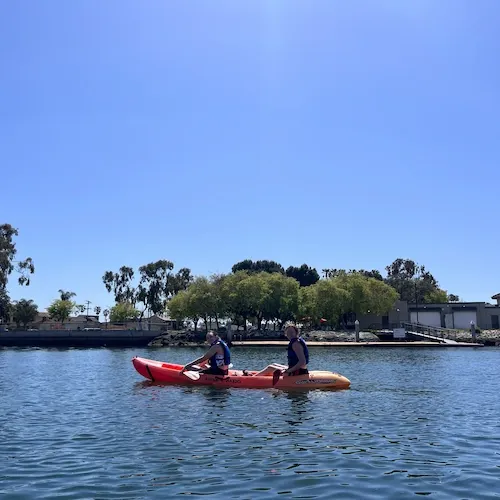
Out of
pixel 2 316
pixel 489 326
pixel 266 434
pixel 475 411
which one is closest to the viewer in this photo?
pixel 266 434

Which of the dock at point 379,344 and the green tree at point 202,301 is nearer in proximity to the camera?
the dock at point 379,344

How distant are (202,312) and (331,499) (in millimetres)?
74224

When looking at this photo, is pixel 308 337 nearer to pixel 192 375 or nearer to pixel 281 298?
pixel 281 298

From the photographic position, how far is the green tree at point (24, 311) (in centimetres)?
10350

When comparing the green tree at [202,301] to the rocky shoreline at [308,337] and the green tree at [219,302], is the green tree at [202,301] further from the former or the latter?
the rocky shoreline at [308,337]

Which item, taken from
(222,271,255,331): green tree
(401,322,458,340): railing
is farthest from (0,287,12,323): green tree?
(401,322,458,340): railing

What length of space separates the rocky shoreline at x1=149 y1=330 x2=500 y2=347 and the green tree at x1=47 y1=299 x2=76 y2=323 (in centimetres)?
4190

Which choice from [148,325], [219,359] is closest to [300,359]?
[219,359]

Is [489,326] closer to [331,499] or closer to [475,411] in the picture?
[475,411]

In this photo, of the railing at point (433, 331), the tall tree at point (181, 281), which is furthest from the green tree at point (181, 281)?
the railing at point (433, 331)

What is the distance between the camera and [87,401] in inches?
703

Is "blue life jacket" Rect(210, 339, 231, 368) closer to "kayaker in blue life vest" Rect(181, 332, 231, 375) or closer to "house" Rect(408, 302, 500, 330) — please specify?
"kayaker in blue life vest" Rect(181, 332, 231, 375)

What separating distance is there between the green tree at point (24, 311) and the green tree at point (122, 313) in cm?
1462

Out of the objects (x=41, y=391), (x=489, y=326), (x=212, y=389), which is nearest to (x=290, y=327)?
(x=212, y=389)
